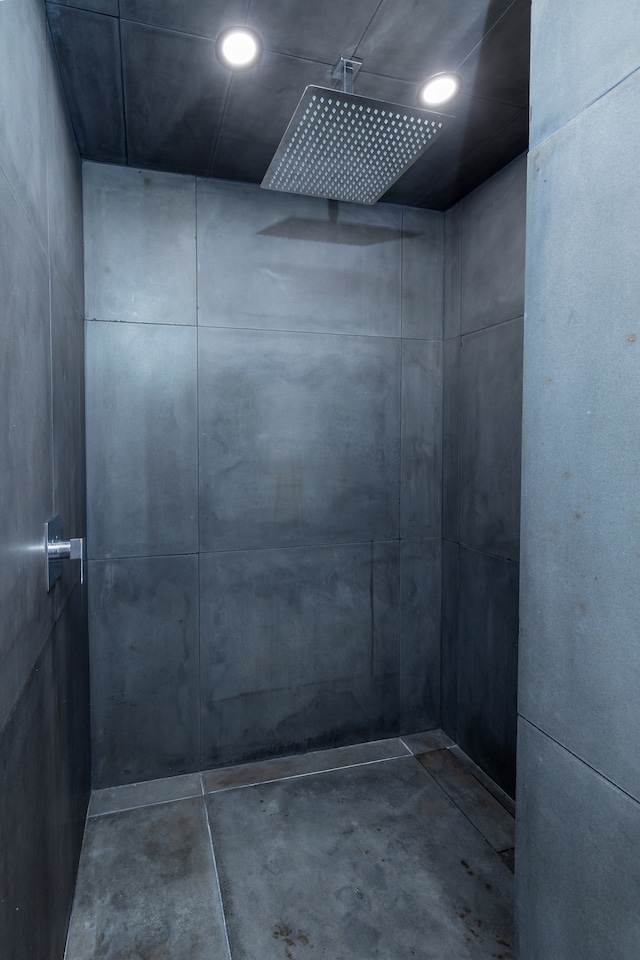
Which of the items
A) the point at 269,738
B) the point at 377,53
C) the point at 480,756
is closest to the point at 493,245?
the point at 377,53

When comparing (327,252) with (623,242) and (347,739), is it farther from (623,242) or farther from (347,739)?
(347,739)

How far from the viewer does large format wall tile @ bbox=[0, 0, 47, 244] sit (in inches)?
44.2

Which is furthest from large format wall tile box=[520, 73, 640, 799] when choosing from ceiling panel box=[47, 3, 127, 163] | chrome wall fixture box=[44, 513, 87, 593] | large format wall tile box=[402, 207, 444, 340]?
large format wall tile box=[402, 207, 444, 340]

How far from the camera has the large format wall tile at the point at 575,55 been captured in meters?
0.87

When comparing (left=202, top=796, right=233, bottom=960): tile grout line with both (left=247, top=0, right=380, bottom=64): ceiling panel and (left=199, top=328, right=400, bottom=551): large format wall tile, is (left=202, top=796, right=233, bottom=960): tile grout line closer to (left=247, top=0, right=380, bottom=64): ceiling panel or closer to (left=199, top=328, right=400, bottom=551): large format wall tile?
(left=199, top=328, right=400, bottom=551): large format wall tile

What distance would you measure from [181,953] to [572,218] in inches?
85.8

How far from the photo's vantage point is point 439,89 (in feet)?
6.11

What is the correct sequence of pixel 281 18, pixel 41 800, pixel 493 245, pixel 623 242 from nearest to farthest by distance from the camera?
1. pixel 623 242
2. pixel 41 800
3. pixel 281 18
4. pixel 493 245

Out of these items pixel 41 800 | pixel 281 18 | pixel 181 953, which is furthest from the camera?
pixel 181 953

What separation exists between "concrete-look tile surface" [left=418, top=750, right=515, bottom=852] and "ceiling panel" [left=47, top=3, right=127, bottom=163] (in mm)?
2970

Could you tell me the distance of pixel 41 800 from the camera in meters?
1.38

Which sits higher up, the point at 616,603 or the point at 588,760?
the point at 616,603

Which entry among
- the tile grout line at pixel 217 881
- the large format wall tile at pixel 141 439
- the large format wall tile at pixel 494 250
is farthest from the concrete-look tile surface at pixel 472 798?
the large format wall tile at pixel 494 250

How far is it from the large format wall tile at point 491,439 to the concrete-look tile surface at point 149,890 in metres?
1.68
